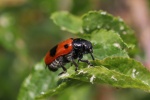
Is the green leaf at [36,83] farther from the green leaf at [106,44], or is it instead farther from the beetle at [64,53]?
the green leaf at [106,44]

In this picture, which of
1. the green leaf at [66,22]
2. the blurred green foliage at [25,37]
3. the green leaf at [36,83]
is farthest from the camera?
the blurred green foliage at [25,37]

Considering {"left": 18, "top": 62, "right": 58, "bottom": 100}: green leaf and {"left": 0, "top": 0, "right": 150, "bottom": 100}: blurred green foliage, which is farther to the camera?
{"left": 0, "top": 0, "right": 150, "bottom": 100}: blurred green foliage

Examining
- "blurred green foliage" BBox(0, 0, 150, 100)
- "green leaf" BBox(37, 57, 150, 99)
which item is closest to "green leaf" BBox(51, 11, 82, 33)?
"green leaf" BBox(37, 57, 150, 99)

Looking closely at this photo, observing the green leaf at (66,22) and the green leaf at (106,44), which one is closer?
the green leaf at (106,44)

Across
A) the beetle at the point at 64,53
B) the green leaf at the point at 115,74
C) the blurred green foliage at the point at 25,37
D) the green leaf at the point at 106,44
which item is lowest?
the green leaf at the point at 115,74

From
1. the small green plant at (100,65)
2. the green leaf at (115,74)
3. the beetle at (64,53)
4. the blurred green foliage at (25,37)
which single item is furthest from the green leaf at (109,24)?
the blurred green foliage at (25,37)

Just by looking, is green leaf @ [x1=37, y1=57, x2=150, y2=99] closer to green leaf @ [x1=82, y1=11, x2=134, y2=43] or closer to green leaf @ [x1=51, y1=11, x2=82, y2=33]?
green leaf @ [x1=82, y1=11, x2=134, y2=43]

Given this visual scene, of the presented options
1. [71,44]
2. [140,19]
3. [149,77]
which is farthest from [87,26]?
[140,19]

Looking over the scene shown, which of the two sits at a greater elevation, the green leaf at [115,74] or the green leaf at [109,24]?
the green leaf at [109,24]
